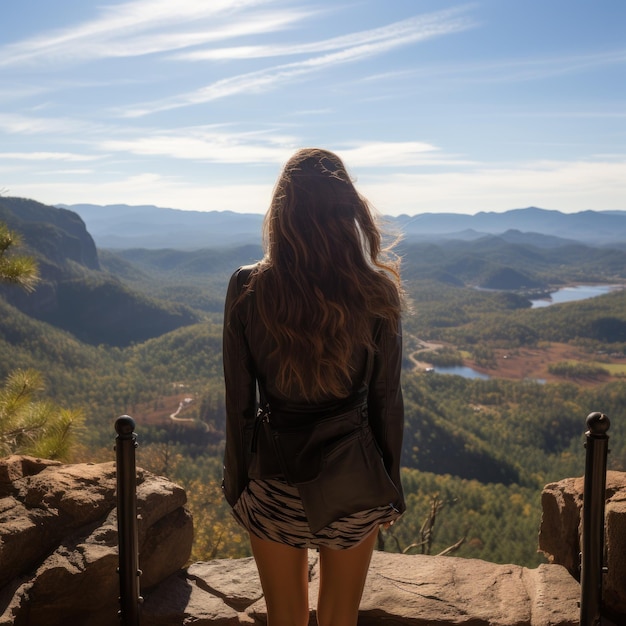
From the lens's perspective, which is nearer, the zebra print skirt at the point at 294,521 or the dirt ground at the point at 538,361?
the zebra print skirt at the point at 294,521

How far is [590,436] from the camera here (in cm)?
182

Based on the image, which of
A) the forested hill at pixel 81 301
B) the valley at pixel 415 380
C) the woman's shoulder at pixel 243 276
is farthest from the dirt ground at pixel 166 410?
the woman's shoulder at pixel 243 276

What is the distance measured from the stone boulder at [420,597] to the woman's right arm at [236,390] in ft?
3.26

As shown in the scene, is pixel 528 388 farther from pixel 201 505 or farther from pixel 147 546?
pixel 147 546

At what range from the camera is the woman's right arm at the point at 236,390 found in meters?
1.68

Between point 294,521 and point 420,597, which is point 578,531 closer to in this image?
point 420,597

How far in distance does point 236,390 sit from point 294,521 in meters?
0.40

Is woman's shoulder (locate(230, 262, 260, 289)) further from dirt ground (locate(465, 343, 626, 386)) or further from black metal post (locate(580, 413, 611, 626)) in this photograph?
dirt ground (locate(465, 343, 626, 386))

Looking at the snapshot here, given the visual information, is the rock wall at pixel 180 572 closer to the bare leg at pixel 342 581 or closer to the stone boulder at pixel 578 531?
the stone boulder at pixel 578 531

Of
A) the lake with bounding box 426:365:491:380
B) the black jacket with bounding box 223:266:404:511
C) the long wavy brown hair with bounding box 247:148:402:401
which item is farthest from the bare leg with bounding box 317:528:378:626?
the lake with bounding box 426:365:491:380

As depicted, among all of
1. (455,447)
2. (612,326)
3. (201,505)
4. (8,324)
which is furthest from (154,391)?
(612,326)

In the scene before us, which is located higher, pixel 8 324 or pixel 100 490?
pixel 100 490

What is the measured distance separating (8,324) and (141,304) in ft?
→ 95.8

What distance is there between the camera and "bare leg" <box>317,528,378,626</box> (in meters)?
1.69
